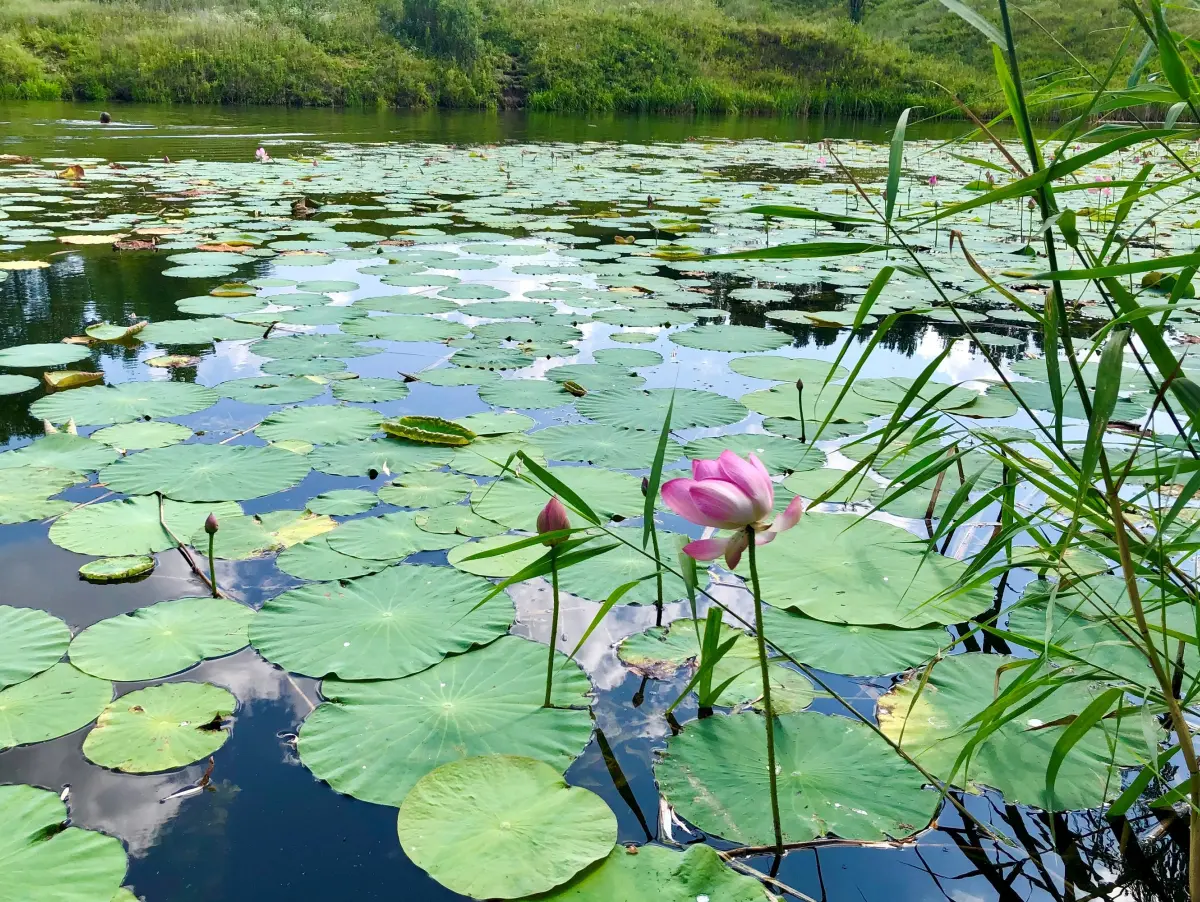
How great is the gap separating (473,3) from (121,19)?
286 inches

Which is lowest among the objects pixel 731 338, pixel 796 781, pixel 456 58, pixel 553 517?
pixel 796 781

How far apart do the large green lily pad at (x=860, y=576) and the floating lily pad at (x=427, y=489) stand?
0.59 m

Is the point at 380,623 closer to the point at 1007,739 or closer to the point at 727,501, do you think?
the point at 727,501

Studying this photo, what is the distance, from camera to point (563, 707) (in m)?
1.05

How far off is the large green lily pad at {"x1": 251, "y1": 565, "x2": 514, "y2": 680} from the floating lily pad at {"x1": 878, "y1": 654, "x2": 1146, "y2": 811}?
22.7 inches

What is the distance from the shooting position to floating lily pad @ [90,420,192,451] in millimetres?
1801

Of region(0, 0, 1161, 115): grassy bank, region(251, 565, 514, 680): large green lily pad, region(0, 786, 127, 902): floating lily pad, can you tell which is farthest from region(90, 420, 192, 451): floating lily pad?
region(0, 0, 1161, 115): grassy bank

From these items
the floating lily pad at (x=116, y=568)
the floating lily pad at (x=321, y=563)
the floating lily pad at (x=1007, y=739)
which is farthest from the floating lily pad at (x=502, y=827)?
the floating lily pad at (x=116, y=568)

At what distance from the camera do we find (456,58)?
56.9 feet

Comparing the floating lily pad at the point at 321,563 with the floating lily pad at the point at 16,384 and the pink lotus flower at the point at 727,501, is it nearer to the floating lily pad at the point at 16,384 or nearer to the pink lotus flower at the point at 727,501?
the pink lotus flower at the point at 727,501

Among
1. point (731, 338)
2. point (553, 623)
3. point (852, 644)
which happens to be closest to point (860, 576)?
point (852, 644)

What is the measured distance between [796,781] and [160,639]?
0.86 m

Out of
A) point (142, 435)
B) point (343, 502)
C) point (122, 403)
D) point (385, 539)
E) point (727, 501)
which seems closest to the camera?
point (727, 501)

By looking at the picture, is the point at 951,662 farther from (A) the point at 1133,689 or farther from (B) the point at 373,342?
(B) the point at 373,342
